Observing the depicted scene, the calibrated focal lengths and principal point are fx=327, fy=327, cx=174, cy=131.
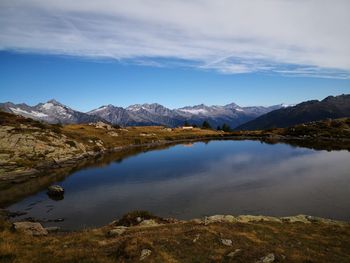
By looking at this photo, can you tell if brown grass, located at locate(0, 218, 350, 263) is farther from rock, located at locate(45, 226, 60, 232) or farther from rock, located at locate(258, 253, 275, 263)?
rock, located at locate(45, 226, 60, 232)

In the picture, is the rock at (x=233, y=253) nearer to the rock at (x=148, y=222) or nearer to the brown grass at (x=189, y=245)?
the brown grass at (x=189, y=245)

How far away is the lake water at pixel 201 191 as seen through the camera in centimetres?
5897

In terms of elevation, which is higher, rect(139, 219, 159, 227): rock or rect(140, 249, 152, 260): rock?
rect(140, 249, 152, 260): rock

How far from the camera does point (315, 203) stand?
6106 centimetres

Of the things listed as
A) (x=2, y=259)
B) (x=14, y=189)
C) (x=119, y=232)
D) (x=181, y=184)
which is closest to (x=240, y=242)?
(x=119, y=232)

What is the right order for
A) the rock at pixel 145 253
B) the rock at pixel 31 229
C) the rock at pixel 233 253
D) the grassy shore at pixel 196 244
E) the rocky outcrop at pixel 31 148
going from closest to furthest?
the rock at pixel 145 253, the grassy shore at pixel 196 244, the rock at pixel 233 253, the rock at pixel 31 229, the rocky outcrop at pixel 31 148

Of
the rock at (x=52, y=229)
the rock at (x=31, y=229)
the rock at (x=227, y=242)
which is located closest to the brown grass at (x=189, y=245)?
the rock at (x=227, y=242)

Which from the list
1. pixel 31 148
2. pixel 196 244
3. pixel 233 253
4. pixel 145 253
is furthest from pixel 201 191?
pixel 31 148

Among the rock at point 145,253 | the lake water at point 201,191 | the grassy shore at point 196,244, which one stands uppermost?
the rock at point 145,253

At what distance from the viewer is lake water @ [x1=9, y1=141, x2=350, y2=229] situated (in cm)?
5897

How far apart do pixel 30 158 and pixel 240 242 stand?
339 ft

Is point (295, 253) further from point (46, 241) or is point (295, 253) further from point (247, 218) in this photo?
point (46, 241)

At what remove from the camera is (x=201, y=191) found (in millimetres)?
75875

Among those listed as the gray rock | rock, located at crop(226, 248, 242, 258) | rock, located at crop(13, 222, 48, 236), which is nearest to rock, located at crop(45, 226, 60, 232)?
the gray rock
